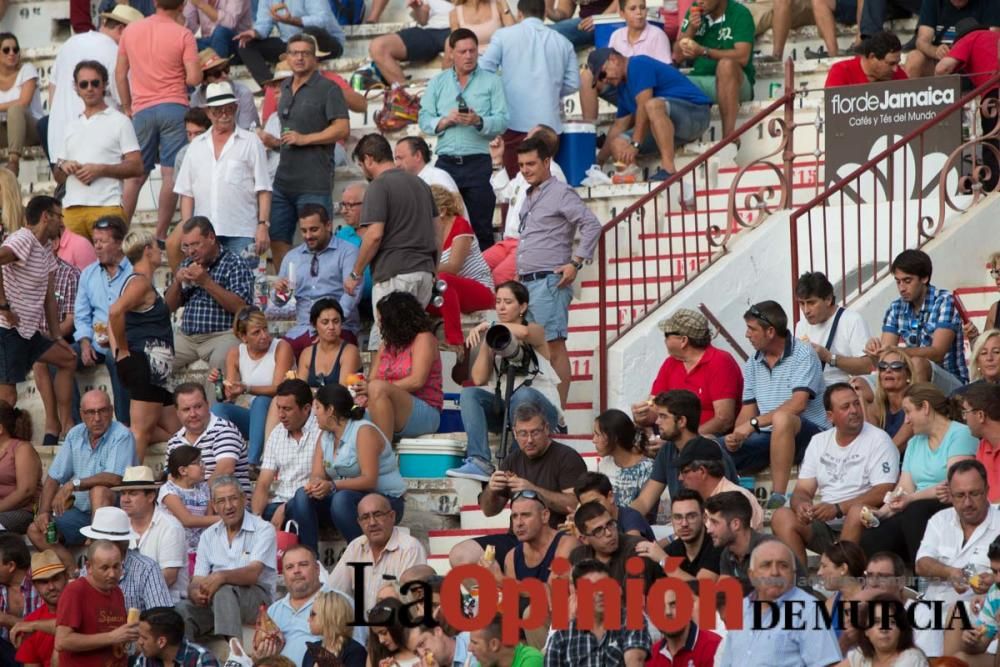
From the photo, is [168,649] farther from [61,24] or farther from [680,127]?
[61,24]

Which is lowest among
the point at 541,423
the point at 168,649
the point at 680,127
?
the point at 168,649

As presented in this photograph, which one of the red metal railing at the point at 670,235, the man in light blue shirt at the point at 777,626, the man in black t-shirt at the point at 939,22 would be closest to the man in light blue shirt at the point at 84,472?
the red metal railing at the point at 670,235

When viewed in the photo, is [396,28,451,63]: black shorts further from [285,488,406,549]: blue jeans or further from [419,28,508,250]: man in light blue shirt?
[285,488,406,549]: blue jeans

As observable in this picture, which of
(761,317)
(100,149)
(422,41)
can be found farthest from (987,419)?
(422,41)

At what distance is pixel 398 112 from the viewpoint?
19.7 m

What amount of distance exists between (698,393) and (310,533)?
7.65 feet

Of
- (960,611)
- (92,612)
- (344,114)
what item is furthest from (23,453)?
(960,611)

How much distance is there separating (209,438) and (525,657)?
156 inches

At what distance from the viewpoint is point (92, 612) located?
1441cm

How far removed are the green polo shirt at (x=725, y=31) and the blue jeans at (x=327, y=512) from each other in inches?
204

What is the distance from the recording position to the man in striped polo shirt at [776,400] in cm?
1451

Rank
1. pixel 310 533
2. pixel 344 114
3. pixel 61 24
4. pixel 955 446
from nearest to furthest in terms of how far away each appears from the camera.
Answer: pixel 955 446 → pixel 310 533 → pixel 344 114 → pixel 61 24

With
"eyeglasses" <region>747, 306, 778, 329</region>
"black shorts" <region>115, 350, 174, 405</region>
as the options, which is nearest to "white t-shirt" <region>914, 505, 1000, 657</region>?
"eyeglasses" <region>747, 306, 778, 329</region>

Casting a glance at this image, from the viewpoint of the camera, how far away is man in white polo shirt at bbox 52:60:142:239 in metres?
18.6
